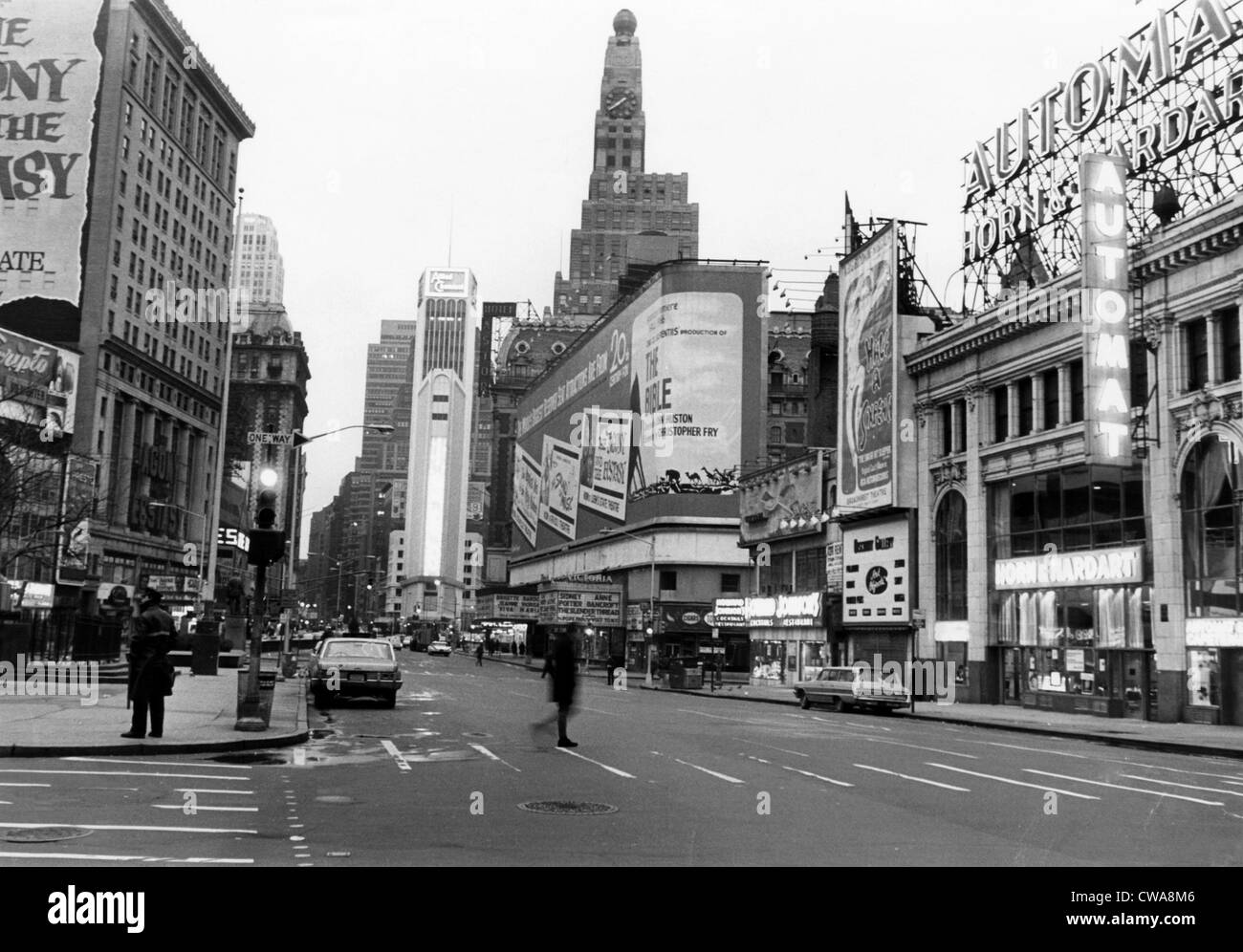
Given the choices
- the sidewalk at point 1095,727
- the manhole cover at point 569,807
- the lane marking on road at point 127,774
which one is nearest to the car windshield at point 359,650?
the lane marking on road at point 127,774

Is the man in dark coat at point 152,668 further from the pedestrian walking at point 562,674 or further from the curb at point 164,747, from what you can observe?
the pedestrian walking at point 562,674

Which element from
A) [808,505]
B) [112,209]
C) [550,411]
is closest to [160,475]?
[112,209]

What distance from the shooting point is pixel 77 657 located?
124 feet

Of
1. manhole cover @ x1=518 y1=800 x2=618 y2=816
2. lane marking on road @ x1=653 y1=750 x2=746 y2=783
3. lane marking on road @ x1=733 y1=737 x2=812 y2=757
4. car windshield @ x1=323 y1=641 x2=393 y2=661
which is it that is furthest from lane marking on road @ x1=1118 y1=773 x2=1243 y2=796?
car windshield @ x1=323 y1=641 x2=393 y2=661

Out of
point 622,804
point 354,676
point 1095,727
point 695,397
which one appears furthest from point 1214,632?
point 695,397

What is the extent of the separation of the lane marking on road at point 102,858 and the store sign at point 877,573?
43892 mm

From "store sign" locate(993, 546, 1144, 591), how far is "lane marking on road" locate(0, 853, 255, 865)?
33624 mm

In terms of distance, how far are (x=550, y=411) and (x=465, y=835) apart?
117383mm

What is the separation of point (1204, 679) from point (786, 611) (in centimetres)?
3188

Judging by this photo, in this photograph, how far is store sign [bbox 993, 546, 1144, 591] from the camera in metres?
37.2

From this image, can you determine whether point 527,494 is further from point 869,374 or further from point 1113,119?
point 1113,119

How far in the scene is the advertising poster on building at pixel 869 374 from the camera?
169 feet
